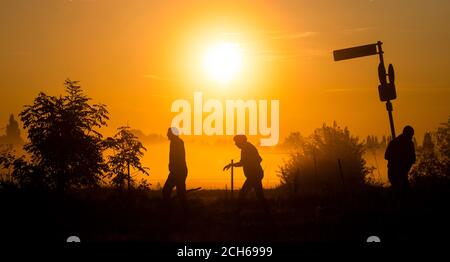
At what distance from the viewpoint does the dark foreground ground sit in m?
12.2

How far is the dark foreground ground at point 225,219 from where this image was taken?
1216 cm

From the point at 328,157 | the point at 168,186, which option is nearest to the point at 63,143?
the point at 168,186

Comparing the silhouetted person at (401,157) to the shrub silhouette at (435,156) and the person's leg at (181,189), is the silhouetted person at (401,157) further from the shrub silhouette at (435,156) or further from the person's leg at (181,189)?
the shrub silhouette at (435,156)

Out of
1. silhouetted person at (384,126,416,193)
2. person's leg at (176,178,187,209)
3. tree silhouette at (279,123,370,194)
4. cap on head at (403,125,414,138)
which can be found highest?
tree silhouette at (279,123,370,194)

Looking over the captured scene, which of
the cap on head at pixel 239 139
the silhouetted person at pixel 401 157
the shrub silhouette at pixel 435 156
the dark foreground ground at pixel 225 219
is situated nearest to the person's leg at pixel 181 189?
the dark foreground ground at pixel 225 219

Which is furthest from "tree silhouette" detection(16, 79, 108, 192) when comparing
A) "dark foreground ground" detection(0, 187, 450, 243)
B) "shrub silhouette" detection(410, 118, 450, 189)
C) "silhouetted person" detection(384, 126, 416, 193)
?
"shrub silhouette" detection(410, 118, 450, 189)

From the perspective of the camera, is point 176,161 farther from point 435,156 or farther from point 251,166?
point 435,156

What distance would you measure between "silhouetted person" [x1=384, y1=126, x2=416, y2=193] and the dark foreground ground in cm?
56

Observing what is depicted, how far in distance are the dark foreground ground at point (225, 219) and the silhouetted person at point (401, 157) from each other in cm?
56

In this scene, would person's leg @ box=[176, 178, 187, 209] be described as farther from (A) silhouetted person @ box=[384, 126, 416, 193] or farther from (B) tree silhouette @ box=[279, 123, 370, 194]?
(B) tree silhouette @ box=[279, 123, 370, 194]

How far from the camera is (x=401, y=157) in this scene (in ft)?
46.4

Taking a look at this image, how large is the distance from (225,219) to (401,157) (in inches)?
195

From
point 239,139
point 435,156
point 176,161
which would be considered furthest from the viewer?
point 435,156
